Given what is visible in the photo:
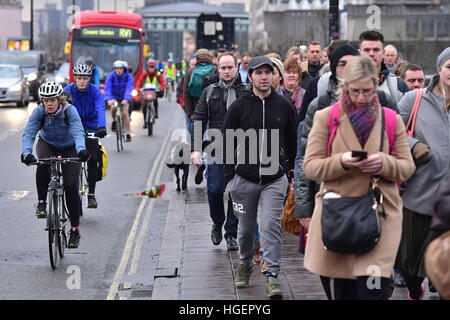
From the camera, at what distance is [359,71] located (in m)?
5.21

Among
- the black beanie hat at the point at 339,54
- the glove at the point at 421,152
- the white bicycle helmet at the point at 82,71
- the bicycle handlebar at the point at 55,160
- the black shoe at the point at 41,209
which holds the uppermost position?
the black beanie hat at the point at 339,54

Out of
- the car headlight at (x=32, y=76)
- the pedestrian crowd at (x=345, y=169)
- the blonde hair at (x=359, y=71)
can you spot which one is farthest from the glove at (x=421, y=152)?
the car headlight at (x=32, y=76)

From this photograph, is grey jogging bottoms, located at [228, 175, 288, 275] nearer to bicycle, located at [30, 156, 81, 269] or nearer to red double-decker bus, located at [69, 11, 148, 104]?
bicycle, located at [30, 156, 81, 269]

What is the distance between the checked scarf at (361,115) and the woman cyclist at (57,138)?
4.29 m

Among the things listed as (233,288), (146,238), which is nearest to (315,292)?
(233,288)

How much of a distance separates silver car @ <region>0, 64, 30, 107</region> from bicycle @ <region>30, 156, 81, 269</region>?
2419 cm

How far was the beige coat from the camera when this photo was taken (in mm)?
5254

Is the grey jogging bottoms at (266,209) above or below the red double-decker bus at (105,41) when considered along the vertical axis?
below

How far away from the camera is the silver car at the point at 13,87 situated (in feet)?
108

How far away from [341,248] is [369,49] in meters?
2.12

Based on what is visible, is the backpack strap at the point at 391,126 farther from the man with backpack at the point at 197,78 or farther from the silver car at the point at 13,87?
the silver car at the point at 13,87

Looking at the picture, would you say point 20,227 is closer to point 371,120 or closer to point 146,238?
point 146,238

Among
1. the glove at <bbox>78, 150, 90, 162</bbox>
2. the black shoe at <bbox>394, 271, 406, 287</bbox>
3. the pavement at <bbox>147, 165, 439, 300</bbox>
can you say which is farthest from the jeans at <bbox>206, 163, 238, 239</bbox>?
the black shoe at <bbox>394, 271, 406, 287</bbox>

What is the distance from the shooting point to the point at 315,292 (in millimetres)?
7316
